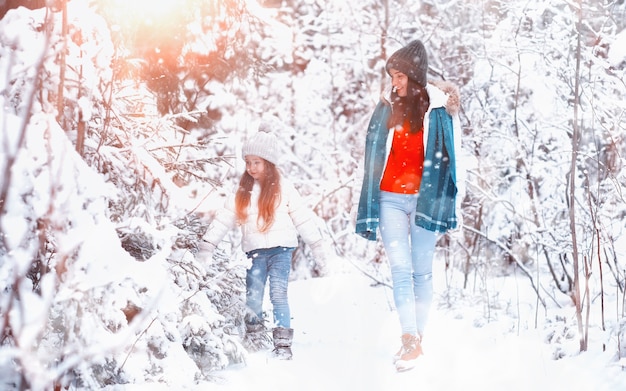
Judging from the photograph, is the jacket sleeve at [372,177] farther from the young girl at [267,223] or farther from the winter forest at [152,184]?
the young girl at [267,223]

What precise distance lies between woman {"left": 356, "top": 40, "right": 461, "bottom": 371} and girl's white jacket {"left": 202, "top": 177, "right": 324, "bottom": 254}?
55 cm

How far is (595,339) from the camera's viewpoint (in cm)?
→ 398

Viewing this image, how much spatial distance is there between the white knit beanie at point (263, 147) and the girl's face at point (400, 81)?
1.06 m

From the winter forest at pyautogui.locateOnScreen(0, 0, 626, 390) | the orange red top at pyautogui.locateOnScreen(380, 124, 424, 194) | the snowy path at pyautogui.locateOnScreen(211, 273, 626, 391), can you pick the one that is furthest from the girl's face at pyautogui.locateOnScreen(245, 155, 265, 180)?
the snowy path at pyautogui.locateOnScreen(211, 273, 626, 391)

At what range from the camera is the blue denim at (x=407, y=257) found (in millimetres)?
4352

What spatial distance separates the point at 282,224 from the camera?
16.0 ft

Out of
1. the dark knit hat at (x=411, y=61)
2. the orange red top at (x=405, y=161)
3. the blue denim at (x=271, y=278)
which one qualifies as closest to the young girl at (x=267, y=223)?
the blue denim at (x=271, y=278)

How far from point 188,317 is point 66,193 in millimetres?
1615

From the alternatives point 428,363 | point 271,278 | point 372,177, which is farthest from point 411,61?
point 428,363

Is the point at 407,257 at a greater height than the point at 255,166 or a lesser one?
lesser

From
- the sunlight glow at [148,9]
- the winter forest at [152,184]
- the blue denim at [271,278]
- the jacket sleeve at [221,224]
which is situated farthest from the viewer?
the blue denim at [271,278]

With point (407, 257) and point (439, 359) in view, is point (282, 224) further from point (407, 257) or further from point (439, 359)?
point (439, 359)

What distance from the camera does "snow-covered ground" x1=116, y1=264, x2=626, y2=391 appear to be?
11.6 feet

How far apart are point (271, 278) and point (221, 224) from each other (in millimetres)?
Result: 609
